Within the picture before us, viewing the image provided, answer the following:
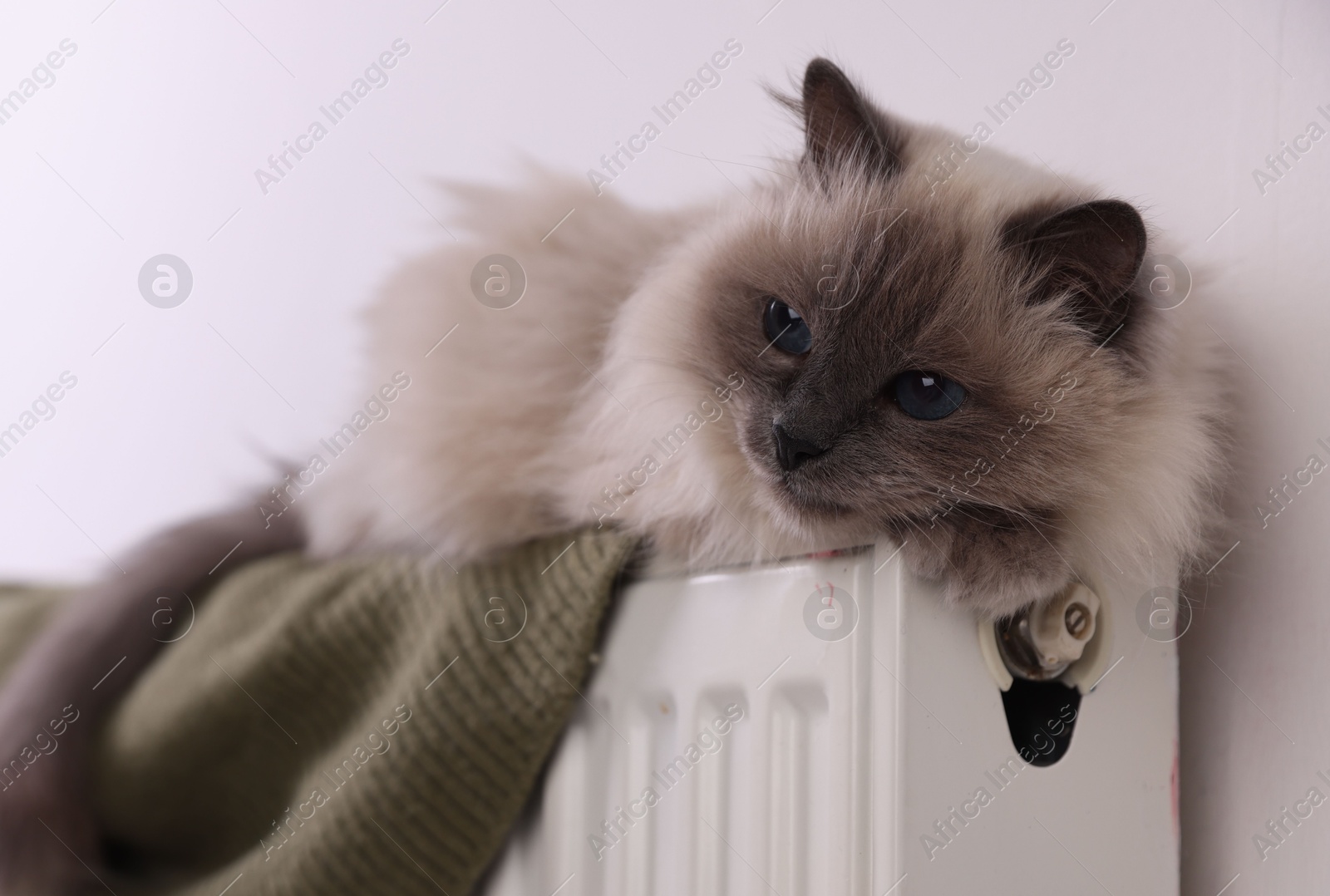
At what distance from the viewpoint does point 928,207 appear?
2.80 ft

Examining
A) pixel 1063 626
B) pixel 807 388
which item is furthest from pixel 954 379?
pixel 1063 626

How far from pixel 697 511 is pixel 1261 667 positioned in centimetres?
60

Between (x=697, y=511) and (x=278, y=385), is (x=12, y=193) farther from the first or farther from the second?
(x=697, y=511)

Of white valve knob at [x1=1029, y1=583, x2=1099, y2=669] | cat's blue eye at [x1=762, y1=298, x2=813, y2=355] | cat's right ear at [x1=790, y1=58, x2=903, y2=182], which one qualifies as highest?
cat's right ear at [x1=790, y1=58, x2=903, y2=182]

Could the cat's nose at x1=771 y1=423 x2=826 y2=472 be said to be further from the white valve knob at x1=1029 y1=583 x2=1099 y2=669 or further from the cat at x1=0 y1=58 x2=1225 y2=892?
the white valve knob at x1=1029 y1=583 x2=1099 y2=669

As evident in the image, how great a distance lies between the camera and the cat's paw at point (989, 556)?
0.78 metres

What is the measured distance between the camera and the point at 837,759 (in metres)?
0.76

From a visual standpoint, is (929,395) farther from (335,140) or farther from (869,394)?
(335,140)

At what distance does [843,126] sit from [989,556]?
0.45 metres

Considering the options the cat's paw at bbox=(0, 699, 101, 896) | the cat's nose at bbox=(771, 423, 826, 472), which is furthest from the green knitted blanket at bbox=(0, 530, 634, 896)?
the cat's nose at bbox=(771, 423, 826, 472)

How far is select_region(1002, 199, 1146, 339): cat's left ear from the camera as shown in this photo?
76cm

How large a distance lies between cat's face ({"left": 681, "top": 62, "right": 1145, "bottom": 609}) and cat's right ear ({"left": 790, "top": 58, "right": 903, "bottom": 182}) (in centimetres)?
8

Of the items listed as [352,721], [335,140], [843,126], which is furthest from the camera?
[335,140]

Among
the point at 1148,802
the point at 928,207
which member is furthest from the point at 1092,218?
the point at 1148,802
